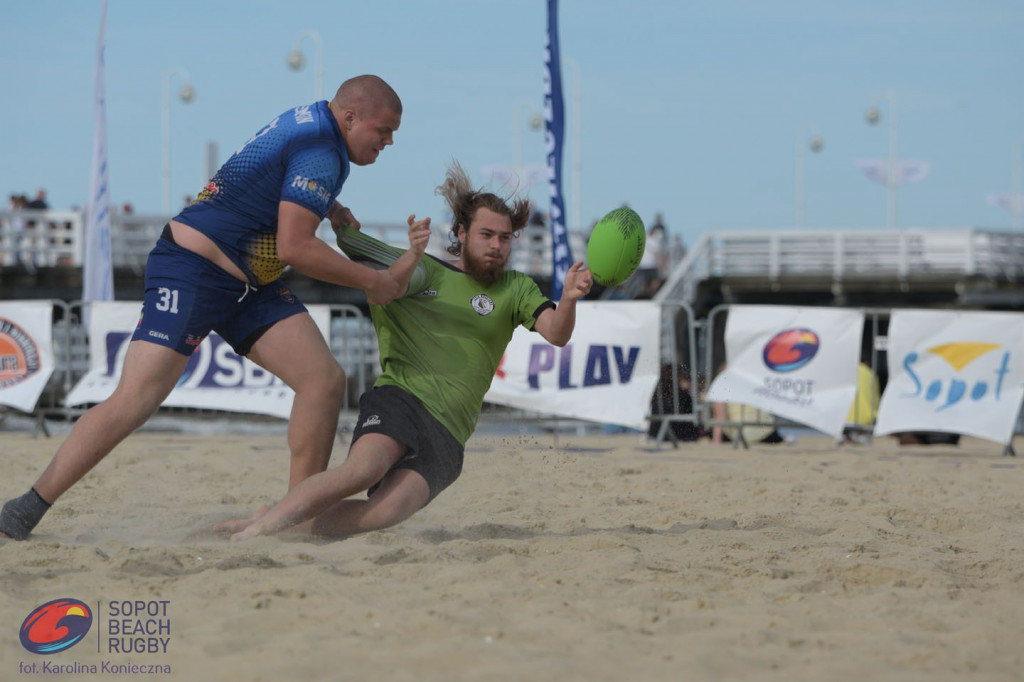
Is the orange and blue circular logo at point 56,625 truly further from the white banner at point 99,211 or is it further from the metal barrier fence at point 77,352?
the white banner at point 99,211

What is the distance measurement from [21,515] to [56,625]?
1.27m

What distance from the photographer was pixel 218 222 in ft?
14.2

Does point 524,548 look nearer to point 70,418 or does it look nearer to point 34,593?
point 34,593

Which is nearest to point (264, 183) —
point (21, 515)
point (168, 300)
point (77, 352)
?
point (168, 300)

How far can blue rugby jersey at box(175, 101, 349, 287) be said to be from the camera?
13.9 ft

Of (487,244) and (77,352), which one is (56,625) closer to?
(487,244)

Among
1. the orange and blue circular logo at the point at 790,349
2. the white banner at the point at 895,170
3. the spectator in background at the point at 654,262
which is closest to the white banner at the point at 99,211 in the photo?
the orange and blue circular logo at the point at 790,349

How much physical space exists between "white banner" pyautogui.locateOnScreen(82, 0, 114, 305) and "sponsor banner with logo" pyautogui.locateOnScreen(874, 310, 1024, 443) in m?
8.13

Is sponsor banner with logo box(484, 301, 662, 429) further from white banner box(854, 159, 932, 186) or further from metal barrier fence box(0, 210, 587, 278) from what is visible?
white banner box(854, 159, 932, 186)

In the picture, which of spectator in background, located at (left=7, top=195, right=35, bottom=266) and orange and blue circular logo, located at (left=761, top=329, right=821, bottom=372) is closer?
orange and blue circular logo, located at (left=761, top=329, right=821, bottom=372)

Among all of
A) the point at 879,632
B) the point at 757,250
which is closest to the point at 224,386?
the point at 879,632

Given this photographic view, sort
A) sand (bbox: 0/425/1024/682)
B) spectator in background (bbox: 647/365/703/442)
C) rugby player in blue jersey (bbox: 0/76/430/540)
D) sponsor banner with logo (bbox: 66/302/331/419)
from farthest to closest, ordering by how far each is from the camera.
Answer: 1. spectator in background (bbox: 647/365/703/442)
2. sponsor banner with logo (bbox: 66/302/331/419)
3. rugby player in blue jersey (bbox: 0/76/430/540)
4. sand (bbox: 0/425/1024/682)

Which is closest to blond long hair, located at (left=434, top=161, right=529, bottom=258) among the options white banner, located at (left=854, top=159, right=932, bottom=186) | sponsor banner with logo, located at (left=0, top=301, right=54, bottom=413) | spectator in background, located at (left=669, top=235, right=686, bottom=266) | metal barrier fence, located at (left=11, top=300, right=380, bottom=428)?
metal barrier fence, located at (left=11, top=300, right=380, bottom=428)

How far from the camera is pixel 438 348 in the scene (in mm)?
4633
